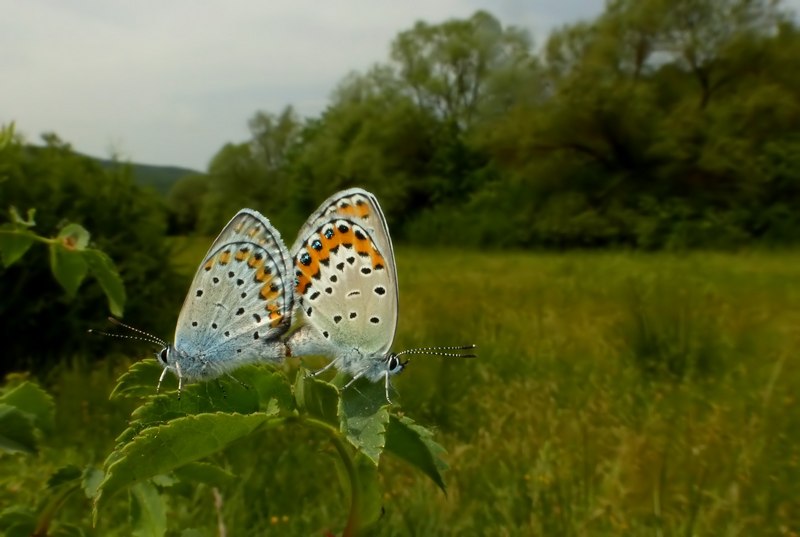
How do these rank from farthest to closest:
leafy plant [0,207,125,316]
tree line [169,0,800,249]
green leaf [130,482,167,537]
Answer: tree line [169,0,800,249], leafy plant [0,207,125,316], green leaf [130,482,167,537]

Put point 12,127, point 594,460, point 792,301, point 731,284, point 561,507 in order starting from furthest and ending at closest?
point 731,284
point 792,301
point 594,460
point 561,507
point 12,127

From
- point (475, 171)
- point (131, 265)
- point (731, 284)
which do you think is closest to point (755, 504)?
point (131, 265)

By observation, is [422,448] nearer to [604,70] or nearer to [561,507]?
[561,507]

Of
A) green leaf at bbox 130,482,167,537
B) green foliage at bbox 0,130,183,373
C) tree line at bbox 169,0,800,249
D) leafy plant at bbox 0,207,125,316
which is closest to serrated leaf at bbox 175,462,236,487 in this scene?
green leaf at bbox 130,482,167,537

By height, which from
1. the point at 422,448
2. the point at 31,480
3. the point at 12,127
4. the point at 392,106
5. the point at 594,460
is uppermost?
the point at 392,106

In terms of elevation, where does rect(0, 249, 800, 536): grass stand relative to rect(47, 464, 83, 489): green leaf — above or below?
below

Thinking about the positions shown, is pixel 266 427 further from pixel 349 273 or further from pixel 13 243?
pixel 13 243

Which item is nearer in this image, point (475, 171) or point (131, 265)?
point (131, 265)

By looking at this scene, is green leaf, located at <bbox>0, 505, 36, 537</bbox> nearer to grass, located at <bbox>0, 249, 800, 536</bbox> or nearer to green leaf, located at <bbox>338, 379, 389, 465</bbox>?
grass, located at <bbox>0, 249, 800, 536</bbox>
